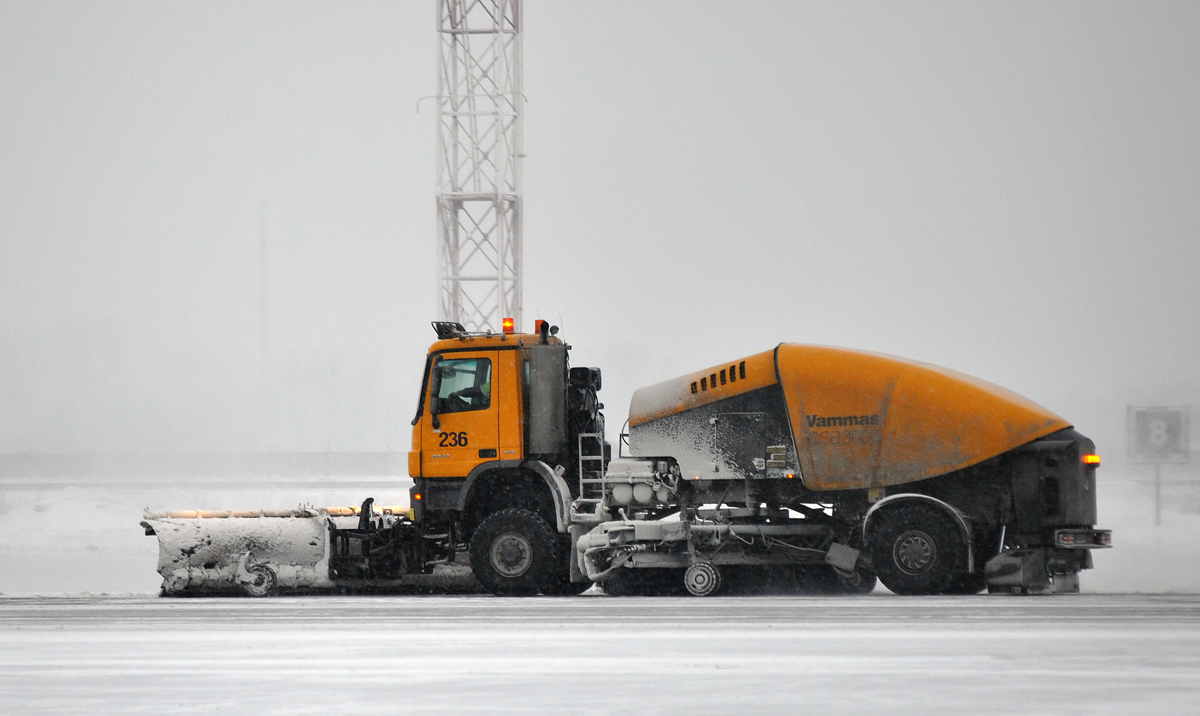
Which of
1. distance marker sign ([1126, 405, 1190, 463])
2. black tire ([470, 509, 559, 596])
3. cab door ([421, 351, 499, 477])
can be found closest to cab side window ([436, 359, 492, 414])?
cab door ([421, 351, 499, 477])

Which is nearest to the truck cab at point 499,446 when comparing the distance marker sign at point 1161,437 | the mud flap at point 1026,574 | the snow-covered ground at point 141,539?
the snow-covered ground at point 141,539

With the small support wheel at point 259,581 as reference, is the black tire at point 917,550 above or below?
above

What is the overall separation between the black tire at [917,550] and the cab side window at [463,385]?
15.1 ft

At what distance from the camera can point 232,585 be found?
1503cm

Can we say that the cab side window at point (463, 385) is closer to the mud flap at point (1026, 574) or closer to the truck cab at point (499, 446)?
the truck cab at point (499, 446)

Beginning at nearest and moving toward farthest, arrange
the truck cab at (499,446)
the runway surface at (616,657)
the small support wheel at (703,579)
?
1. the runway surface at (616,657)
2. the small support wheel at (703,579)
3. the truck cab at (499,446)

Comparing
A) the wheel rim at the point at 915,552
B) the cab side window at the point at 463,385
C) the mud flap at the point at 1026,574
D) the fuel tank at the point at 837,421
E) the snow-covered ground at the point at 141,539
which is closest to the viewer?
the mud flap at the point at 1026,574

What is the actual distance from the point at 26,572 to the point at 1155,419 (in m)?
17.3

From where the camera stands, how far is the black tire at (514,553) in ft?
48.9

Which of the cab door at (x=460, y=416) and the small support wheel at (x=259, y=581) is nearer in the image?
the small support wheel at (x=259, y=581)

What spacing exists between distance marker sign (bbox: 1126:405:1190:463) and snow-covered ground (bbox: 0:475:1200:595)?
1.22 metres

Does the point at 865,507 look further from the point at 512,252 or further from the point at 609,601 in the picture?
the point at 512,252

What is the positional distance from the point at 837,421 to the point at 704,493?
173 centimetres

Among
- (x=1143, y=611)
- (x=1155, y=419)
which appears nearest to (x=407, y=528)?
(x=1143, y=611)
